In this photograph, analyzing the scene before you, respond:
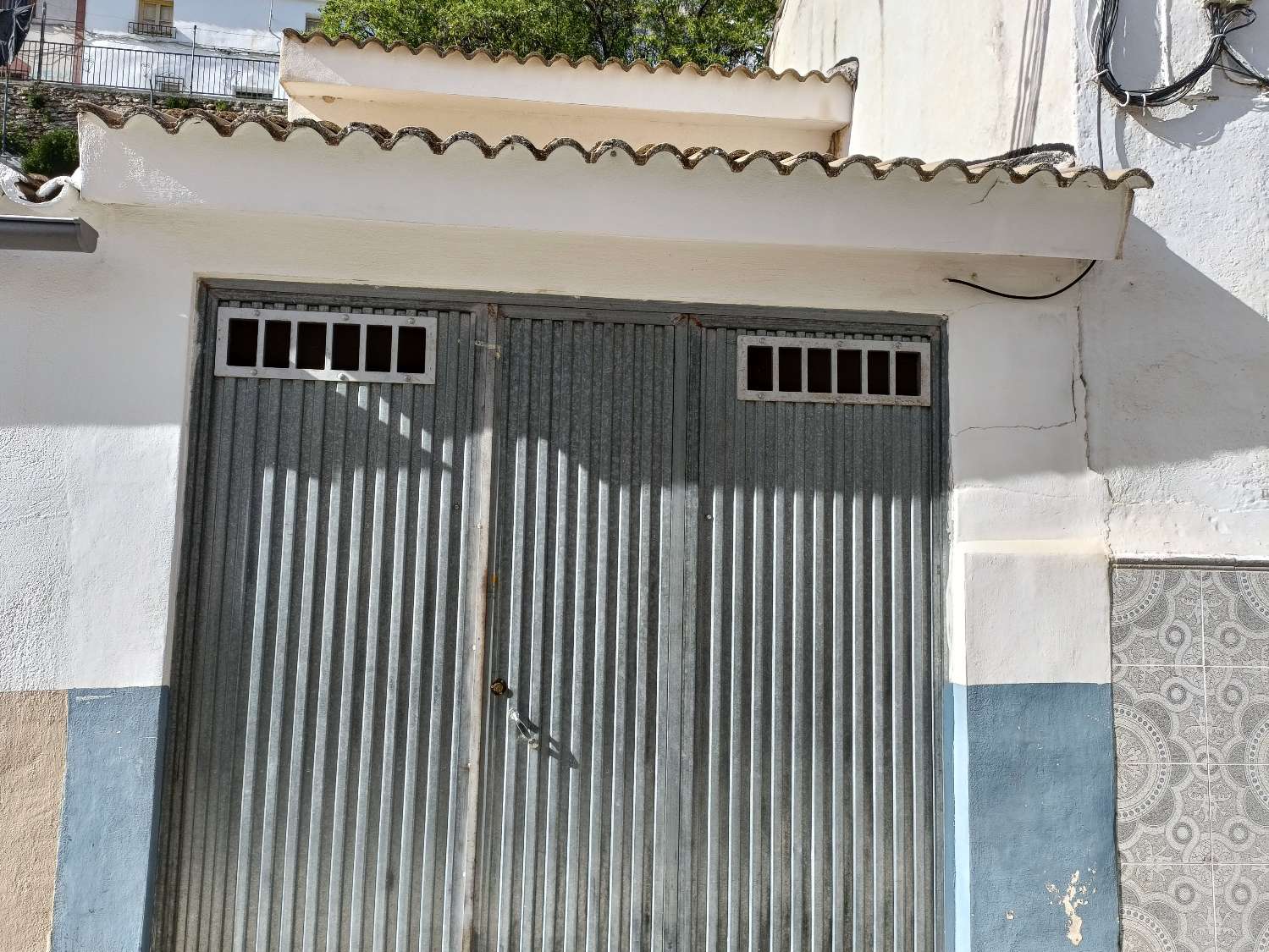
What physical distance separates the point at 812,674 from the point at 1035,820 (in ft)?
3.39

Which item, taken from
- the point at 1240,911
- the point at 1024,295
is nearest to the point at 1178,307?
the point at 1024,295

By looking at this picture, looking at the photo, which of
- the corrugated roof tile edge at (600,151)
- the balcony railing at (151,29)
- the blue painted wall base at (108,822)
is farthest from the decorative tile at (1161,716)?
the balcony railing at (151,29)

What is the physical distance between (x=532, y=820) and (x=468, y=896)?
0.37m

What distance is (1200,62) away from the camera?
156 inches

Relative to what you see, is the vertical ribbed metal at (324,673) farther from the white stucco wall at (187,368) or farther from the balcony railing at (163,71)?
the balcony railing at (163,71)

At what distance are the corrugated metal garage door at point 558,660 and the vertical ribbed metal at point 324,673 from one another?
1 cm

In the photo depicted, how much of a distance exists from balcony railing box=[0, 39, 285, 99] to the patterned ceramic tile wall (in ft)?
86.9

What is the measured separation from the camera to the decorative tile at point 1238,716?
12.0ft

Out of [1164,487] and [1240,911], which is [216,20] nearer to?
[1164,487]

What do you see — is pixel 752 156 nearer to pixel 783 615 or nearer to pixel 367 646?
pixel 783 615

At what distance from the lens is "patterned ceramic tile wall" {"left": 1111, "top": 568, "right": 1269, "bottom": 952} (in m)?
3.59

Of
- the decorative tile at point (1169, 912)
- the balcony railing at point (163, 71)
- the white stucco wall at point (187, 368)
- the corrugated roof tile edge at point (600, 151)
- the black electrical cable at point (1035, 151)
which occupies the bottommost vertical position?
the decorative tile at point (1169, 912)

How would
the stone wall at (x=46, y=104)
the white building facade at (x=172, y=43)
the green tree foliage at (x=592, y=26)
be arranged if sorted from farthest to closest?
the white building facade at (x=172, y=43), the stone wall at (x=46, y=104), the green tree foliage at (x=592, y=26)

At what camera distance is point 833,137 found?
232 inches
